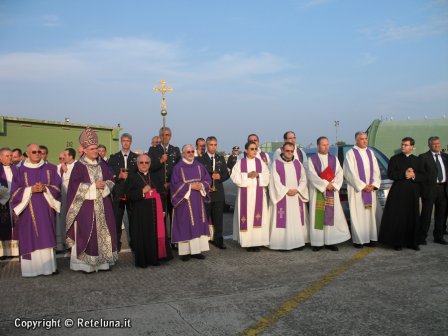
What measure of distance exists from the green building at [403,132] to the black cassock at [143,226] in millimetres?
19642

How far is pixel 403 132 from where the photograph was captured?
2416 cm

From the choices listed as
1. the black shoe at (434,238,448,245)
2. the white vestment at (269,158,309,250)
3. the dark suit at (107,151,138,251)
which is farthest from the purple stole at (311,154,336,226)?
the dark suit at (107,151,138,251)

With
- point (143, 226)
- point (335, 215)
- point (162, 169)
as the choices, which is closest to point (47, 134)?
point (162, 169)

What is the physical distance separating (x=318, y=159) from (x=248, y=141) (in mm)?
1384

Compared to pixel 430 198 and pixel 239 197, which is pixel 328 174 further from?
pixel 430 198

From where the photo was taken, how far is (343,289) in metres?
5.28

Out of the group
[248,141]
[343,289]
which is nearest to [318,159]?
[248,141]

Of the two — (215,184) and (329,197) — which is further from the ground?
(215,184)

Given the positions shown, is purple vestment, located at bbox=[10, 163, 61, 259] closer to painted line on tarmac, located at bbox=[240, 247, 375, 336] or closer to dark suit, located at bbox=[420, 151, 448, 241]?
painted line on tarmac, located at bbox=[240, 247, 375, 336]

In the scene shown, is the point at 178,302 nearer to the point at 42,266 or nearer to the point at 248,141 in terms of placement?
the point at 42,266

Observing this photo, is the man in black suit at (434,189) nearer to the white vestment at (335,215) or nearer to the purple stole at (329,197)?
the white vestment at (335,215)

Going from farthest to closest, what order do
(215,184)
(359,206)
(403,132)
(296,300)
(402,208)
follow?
1. (403,132)
2. (215,184)
3. (359,206)
4. (402,208)
5. (296,300)

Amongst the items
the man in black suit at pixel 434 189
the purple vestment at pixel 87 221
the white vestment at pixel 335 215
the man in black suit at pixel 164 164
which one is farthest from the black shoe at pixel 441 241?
the purple vestment at pixel 87 221

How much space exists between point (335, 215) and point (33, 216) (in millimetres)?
5100
